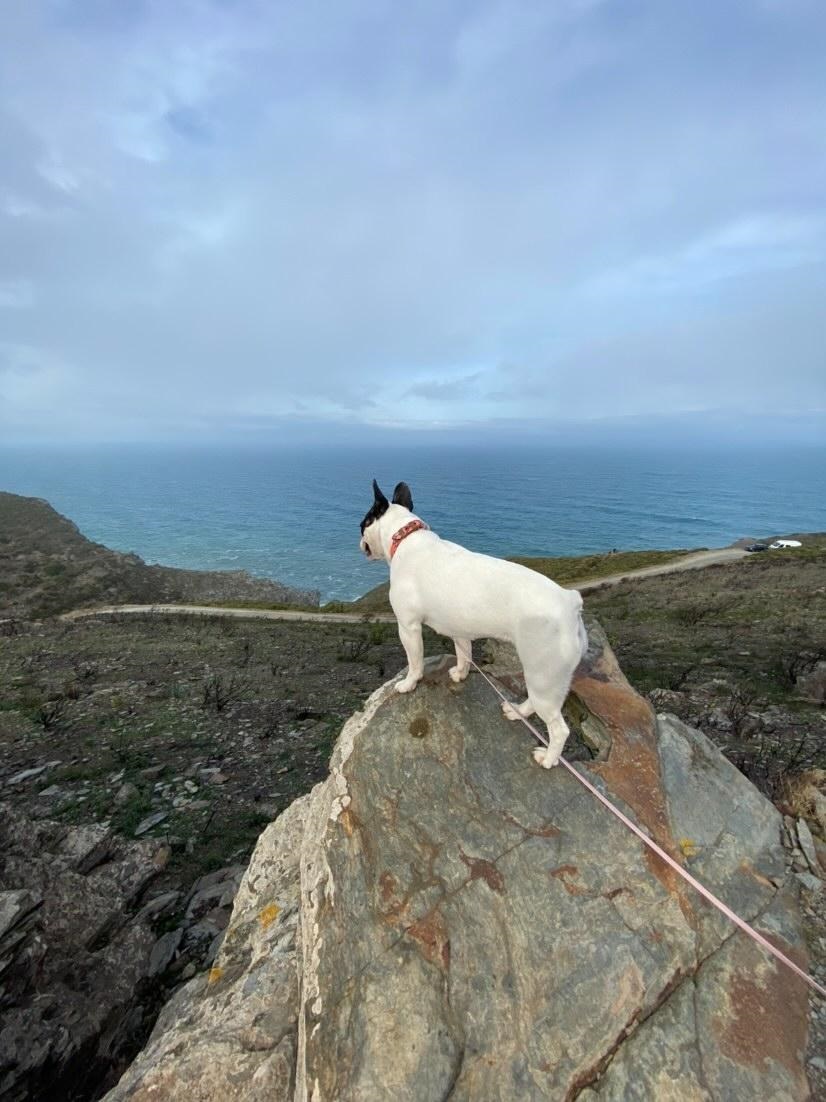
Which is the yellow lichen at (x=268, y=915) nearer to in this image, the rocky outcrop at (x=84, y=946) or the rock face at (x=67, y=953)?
the rocky outcrop at (x=84, y=946)

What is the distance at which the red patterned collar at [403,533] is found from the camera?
6285mm

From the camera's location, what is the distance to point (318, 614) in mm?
49125

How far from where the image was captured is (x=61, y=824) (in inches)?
361

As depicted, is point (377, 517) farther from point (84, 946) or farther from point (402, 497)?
point (84, 946)

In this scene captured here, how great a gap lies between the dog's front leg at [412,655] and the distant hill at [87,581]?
188 ft

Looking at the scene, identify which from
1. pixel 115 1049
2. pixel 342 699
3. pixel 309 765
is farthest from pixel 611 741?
pixel 342 699

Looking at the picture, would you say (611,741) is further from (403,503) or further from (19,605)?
(19,605)

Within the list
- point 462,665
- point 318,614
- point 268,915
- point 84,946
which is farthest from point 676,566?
point 84,946

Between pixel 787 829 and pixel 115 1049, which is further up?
pixel 787 829

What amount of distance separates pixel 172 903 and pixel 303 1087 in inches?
197

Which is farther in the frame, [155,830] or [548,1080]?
[155,830]

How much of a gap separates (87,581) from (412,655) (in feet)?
221

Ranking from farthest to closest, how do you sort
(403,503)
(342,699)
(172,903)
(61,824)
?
1. (342,699)
2. (61,824)
3. (172,903)
4. (403,503)

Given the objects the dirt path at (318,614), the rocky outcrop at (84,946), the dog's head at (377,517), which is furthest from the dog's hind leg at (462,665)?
the dirt path at (318,614)
